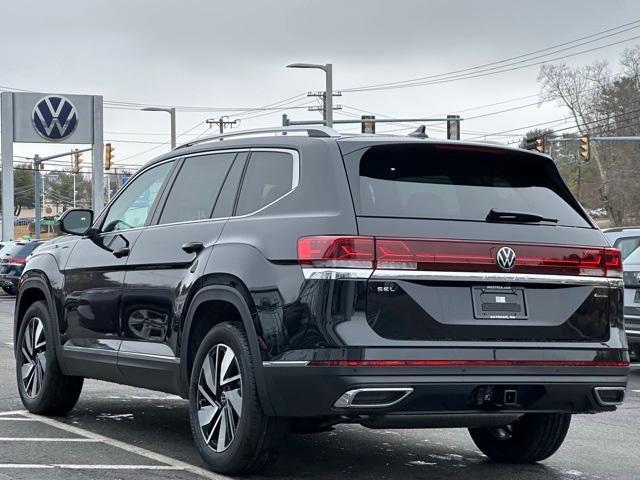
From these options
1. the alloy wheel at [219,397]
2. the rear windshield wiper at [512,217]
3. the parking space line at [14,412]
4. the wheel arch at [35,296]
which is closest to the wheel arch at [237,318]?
the alloy wheel at [219,397]

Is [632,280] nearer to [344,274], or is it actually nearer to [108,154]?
[344,274]

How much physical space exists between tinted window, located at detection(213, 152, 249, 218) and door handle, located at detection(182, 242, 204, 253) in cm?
23

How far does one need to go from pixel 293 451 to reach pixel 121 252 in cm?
168

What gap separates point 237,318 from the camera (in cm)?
675

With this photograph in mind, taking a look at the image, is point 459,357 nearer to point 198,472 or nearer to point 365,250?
point 365,250

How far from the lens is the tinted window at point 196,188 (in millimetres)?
7512

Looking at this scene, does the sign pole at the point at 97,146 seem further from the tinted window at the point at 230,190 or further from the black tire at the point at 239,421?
the black tire at the point at 239,421

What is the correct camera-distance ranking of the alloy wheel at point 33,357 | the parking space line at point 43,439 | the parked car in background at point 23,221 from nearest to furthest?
1. the parking space line at point 43,439
2. the alloy wheel at point 33,357
3. the parked car in background at point 23,221

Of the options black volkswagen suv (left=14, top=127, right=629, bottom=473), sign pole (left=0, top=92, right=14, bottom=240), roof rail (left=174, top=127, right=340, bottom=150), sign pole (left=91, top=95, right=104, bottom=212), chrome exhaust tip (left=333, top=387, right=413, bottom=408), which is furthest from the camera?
sign pole (left=91, top=95, right=104, bottom=212)

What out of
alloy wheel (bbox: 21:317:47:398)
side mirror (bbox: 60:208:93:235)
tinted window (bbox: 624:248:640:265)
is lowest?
alloy wheel (bbox: 21:317:47:398)

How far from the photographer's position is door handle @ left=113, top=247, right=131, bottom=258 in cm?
799

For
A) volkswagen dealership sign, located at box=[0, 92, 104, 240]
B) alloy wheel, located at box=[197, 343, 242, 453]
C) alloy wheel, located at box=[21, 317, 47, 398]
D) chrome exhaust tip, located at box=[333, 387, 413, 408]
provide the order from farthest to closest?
volkswagen dealership sign, located at box=[0, 92, 104, 240], alloy wheel, located at box=[21, 317, 47, 398], alloy wheel, located at box=[197, 343, 242, 453], chrome exhaust tip, located at box=[333, 387, 413, 408]

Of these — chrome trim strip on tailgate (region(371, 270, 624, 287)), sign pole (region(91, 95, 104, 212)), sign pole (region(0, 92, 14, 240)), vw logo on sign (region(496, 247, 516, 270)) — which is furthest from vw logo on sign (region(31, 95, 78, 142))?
vw logo on sign (region(496, 247, 516, 270))

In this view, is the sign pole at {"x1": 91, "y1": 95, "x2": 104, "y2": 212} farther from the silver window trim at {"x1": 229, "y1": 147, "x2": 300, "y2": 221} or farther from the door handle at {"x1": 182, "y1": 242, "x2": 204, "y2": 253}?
the silver window trim at {"x1": 229, "y1": 147, "x2": 300, "y2": 221}
